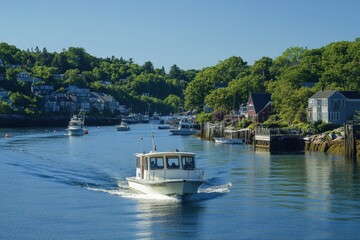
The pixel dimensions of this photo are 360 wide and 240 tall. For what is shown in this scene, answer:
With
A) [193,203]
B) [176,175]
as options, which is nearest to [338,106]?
[176,175]

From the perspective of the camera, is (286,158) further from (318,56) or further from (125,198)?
(318,56)

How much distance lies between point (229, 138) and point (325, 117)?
690 inches

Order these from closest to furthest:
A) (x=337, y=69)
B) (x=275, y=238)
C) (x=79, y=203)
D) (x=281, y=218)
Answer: (x=275, y=238) → (x=281, y=218) → (x=79, y=203) → (x=337, y=69)

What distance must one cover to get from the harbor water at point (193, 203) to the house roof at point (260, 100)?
58.6 metres

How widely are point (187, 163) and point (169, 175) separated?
142 cm

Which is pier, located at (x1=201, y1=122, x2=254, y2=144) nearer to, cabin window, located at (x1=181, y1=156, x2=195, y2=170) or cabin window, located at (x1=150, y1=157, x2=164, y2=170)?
cabin window, located at (x1=150, y1=157, x2=164, y2=170)

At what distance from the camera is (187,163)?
50531 millimetres

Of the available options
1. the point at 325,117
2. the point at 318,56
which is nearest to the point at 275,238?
the point at 325,117

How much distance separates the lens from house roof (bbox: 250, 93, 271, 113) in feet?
446

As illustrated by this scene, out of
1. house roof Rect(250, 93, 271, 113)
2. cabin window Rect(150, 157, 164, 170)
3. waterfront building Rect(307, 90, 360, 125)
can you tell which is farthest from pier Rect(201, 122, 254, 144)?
cabin window Rect(150, 157, 164, 170)

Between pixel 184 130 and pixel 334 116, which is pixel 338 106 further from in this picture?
pixel 184 130

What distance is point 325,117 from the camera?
10856 cm

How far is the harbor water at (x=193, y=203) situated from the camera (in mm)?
40688

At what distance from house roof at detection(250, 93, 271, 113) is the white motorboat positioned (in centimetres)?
8483
